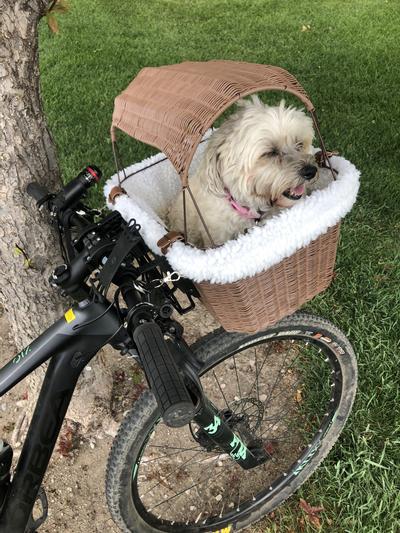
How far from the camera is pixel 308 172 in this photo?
211 centimetres

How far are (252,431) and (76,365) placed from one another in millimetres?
1095

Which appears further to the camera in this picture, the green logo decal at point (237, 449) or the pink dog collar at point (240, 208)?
the pink dog collar at point (240, 208)

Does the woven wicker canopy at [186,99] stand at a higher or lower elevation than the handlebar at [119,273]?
higher

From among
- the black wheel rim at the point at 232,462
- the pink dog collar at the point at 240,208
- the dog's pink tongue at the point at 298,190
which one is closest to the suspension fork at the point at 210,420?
the black wheel rim at the point at 232,462

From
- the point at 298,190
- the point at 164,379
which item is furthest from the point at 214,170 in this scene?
the point at 164,379

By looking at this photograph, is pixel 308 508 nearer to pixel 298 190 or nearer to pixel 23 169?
pixel 298 190

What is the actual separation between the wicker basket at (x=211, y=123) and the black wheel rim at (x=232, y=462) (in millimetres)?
460

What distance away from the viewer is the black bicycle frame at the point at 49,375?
144cm

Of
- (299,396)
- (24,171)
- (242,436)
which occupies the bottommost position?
(299,396)

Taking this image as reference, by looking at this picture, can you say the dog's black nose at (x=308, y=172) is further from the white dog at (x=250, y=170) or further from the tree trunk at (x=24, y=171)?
the tree trunk at (x=24, y=171)

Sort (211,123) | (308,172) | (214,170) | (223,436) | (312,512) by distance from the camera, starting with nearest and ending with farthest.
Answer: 1. (211,123)
2. (223,436)
3. (308,172)
4. (214,170)
5. (312,512)

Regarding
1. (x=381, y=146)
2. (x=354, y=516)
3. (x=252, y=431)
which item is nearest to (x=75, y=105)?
(x=381, y=146)

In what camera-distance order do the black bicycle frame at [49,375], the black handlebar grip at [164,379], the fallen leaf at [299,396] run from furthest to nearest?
the fallen leaf at [299,396] < the black bicycle frame at [49,375] < the black handlebar grip at [164,379]

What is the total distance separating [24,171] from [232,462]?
5.86 ft
